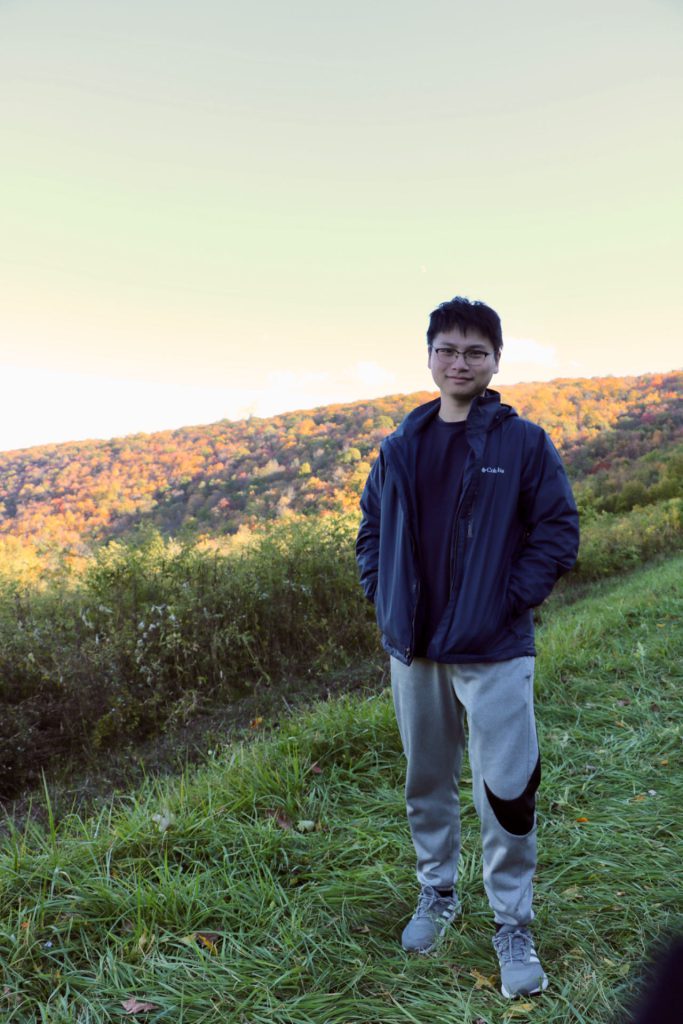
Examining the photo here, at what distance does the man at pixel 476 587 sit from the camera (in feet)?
6.82

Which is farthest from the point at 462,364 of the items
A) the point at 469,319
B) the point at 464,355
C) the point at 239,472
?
the point at 239,472

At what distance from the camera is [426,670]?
224cm

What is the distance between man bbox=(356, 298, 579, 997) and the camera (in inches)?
81.9

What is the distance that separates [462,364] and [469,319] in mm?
151

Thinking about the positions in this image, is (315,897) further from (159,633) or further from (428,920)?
(159,633)

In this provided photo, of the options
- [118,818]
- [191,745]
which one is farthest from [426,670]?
[191,745]

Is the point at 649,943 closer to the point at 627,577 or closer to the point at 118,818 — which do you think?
the point at 118,818

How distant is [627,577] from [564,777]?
779 centimetres

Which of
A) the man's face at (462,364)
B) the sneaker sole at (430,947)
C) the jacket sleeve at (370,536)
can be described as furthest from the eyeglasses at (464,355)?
the sneaker sole at (430,947)

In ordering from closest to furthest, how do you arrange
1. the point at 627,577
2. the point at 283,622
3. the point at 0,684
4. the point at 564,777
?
the point at 564,777
the point at 0,684
the point at 283,622
the point at 627,577

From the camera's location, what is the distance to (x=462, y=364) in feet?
A: 7.30

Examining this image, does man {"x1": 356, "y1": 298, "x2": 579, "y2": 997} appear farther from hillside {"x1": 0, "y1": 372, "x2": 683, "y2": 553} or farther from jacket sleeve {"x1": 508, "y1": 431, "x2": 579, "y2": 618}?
hillside {"x1": 0, "y1": 372, "x2": 683, "y2": 553}

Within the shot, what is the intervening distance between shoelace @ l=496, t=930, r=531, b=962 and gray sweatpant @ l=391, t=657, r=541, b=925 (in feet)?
0.18

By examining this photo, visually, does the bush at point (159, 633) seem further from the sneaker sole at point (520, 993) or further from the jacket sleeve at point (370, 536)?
the sneaker sole at point (520, 993)
